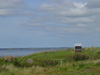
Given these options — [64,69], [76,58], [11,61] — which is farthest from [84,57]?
[64,69]

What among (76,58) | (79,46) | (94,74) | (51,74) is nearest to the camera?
(94,74)

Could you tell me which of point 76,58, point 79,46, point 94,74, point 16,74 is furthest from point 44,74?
point 79,46

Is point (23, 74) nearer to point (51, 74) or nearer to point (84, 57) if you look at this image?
point (51, 74)

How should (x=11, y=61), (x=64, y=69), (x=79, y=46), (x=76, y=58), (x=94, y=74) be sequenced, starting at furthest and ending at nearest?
(x=79, y=46), (x=76, y=58), (x=11, y=61), (x=64, y=69), (x=94, y=74)

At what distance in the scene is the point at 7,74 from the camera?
25.1m

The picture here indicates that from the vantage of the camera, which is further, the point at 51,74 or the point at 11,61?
the point at 11,61

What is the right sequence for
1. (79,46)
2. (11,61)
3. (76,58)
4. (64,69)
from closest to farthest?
(64,69), (11,61), (76,58), (79,46)

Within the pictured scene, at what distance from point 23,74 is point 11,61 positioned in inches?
547

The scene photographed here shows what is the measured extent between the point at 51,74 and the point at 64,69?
399 cm

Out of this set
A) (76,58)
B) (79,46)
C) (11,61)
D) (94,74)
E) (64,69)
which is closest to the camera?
(94,74)

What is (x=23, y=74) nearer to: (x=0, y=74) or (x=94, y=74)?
(x=0, y=74)

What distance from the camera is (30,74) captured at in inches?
993

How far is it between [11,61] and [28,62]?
2488mm

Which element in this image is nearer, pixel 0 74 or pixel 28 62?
pixel 0 74
